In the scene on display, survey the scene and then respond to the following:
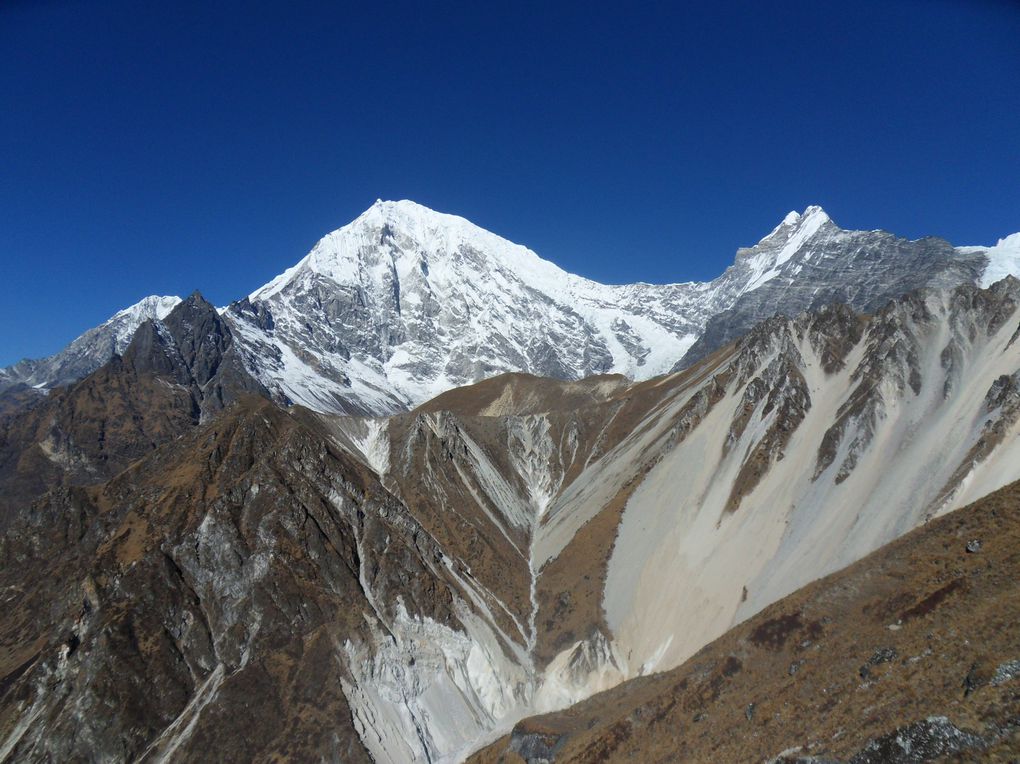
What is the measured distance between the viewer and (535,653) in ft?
229

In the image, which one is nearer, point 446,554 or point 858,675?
point 858,675

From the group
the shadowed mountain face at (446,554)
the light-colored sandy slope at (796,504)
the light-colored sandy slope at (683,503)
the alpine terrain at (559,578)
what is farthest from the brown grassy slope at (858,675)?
the shadowed mountain face at (446,554)

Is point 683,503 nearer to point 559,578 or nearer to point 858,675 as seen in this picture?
point 559,578

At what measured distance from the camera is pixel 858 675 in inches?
1106

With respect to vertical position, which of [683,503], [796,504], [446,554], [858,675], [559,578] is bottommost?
[858,675]

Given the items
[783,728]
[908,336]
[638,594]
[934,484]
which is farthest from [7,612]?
[908,336]

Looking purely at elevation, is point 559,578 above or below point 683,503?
above

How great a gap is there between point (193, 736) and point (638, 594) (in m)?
43.4

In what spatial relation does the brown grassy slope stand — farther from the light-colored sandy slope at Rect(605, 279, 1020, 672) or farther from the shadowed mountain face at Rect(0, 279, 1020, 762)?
the shadowed mountain face at Rect(0, 279, 1020, 762)

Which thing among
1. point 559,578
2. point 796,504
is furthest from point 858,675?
point 559,578

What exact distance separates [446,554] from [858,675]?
55566 millimetres

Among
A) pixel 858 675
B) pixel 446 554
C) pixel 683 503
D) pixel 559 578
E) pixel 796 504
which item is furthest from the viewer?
pixel 683 503

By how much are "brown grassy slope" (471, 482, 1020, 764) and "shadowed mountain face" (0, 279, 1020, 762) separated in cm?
1844

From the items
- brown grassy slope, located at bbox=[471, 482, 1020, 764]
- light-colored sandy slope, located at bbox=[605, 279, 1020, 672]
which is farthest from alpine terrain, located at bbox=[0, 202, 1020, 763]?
light-colored sandy slope, located at bbox=[605, 279, 1020, 672]
